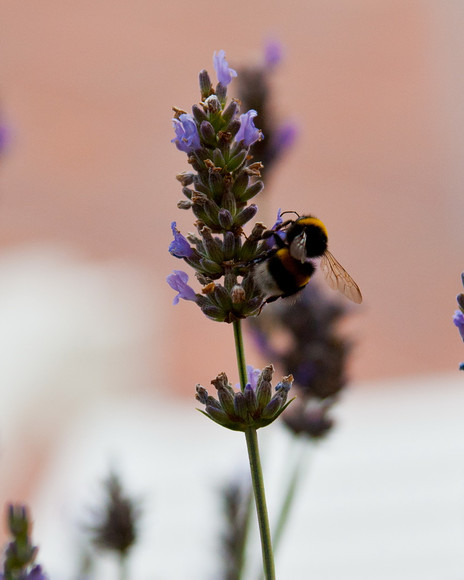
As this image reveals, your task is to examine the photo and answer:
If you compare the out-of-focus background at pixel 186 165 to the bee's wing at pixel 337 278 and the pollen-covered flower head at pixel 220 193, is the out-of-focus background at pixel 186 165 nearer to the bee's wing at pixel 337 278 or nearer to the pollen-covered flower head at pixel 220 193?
the bee's wing at pixel 337 278

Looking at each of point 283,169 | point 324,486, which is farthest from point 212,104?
point 283,169

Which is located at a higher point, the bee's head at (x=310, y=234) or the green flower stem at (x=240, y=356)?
the bee's head at (x=310, y=234)

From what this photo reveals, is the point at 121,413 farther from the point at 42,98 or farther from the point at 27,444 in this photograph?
the point at 42,98

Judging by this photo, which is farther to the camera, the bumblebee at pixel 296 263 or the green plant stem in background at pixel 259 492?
the bumblebee at pixel 296 263

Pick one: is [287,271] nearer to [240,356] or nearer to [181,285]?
[181,285]

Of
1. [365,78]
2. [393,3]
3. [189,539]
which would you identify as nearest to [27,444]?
[189,539]

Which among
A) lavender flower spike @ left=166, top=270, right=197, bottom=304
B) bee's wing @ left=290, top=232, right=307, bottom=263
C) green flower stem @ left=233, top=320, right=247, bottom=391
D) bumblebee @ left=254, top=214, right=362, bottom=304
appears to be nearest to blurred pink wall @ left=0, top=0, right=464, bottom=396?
bumblebee @ left=254, top=214, right=362, bottom=304

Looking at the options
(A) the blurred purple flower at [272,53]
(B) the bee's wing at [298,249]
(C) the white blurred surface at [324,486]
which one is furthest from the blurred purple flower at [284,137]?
(C) the white blurred surface at [324,486]
